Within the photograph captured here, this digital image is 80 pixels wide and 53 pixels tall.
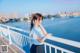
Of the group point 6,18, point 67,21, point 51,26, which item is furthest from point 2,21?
point 67,21

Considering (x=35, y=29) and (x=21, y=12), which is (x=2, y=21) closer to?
(x=21, y=12)

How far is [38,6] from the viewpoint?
353 centimetres

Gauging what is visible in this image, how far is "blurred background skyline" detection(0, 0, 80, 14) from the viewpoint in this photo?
2.94 metres

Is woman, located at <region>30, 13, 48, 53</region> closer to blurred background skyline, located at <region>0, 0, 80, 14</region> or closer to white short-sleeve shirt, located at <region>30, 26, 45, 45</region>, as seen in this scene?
white short-sleeve shirt, located at <region>30, 26, 45, 45</region>

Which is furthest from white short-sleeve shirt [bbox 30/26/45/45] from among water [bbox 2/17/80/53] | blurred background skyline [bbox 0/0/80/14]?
blurred background skyline [bbox 0/0/80/14]

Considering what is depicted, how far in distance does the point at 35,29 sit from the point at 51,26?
0.75 feet

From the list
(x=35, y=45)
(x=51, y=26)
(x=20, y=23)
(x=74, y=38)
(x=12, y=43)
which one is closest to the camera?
(x=74, y=38)

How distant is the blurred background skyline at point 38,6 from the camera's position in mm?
2944

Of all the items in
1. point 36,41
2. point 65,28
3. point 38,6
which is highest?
point 38,6

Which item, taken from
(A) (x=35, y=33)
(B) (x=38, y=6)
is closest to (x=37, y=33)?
(A) (x=35, y=33)

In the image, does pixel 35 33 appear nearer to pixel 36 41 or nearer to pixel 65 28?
pixel 36 41

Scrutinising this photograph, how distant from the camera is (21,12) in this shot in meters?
4.02

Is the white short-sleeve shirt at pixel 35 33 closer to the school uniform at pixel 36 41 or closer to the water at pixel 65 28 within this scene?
the school uniform at pixel 36 41

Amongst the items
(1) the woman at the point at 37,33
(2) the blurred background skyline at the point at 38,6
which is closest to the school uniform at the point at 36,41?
(1) the woman at the point at 37,33
